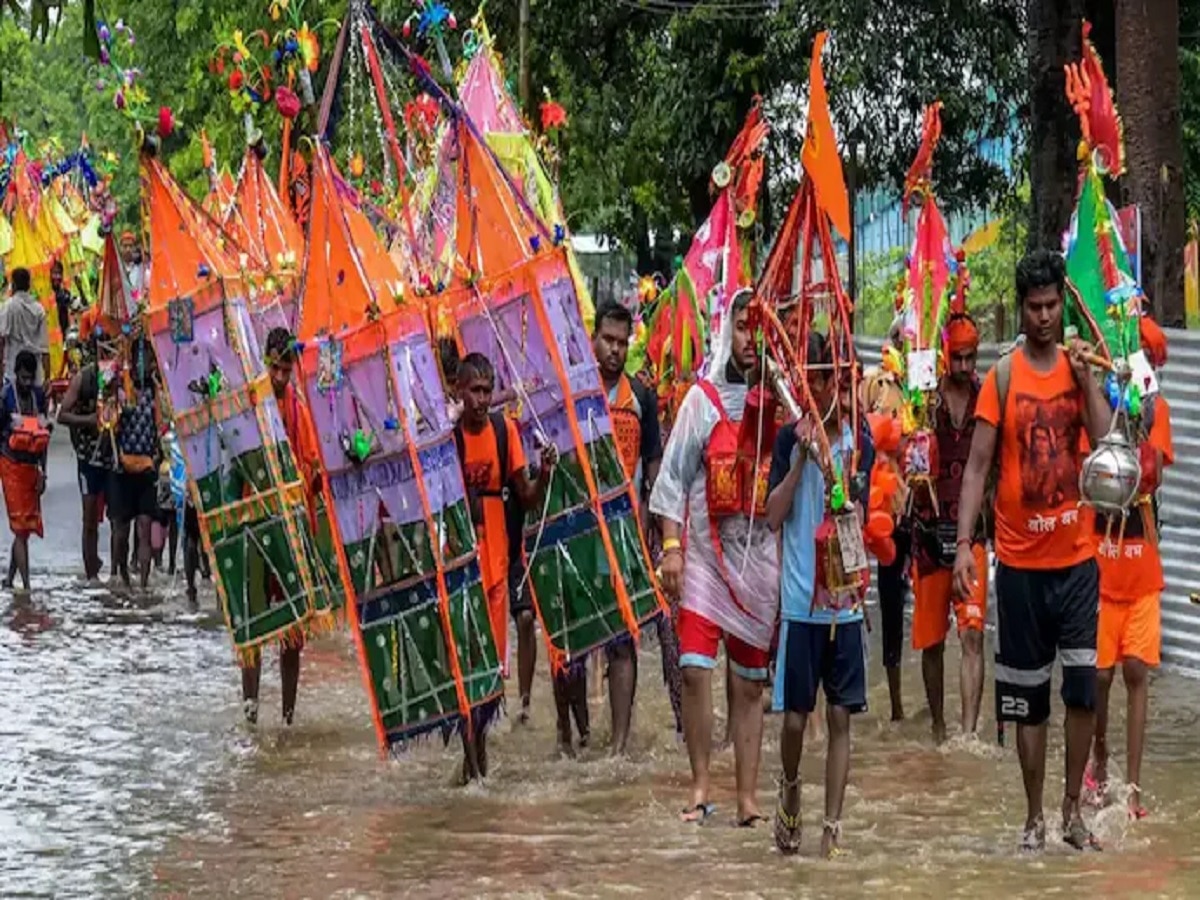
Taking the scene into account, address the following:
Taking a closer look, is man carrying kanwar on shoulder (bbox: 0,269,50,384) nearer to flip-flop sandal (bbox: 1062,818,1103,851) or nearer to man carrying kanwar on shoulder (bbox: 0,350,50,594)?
man carrying kanwar on shoulder (bbox: 0,350,50,594)

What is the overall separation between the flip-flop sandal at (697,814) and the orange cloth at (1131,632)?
60.2 inches

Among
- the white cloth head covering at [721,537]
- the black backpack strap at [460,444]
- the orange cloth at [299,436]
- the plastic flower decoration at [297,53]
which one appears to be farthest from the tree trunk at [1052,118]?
the white cloth head covering at [721,537]

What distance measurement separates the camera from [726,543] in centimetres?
940

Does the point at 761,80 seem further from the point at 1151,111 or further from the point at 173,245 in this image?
the point at 173,245

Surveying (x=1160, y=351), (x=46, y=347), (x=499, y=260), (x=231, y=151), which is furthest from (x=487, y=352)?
(x=231, y=151)

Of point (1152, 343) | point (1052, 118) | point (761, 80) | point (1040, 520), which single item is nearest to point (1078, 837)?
point (1040, 520)

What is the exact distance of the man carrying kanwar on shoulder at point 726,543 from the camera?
927 centimetres

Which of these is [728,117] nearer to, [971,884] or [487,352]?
[487,352]

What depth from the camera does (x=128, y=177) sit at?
4450 cm

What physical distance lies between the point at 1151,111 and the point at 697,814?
24.8 feet

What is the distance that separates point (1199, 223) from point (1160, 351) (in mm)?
19216

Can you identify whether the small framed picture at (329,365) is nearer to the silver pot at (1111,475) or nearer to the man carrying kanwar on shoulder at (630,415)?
the man carrying kanwar on shoulder at (630,415)

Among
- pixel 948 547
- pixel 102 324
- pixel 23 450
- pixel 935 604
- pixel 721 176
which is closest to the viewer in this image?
pixel 948 547

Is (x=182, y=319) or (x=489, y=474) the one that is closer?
(x=489, y=474)
